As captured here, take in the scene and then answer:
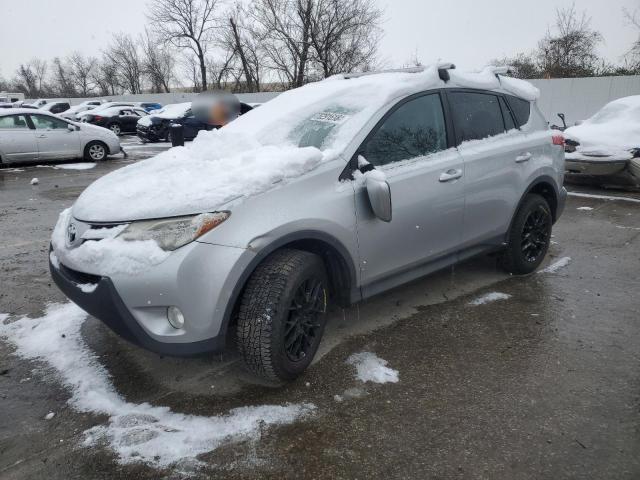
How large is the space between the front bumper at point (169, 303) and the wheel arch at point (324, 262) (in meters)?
0.05

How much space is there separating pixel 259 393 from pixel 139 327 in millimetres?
762

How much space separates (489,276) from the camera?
459 cm

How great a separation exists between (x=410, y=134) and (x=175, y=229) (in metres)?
1.79

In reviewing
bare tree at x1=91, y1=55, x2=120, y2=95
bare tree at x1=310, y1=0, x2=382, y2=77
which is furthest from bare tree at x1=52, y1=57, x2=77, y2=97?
bare tree at x1=310, y1=0, x2=382, y2=77

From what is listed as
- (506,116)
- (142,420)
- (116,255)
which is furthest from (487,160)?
(142,420)

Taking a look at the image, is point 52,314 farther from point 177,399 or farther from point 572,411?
point 572,411

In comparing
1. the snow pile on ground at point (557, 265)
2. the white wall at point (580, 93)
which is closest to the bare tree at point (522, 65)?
the white wall at point (580, 93)

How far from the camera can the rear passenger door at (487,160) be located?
12.4 ft

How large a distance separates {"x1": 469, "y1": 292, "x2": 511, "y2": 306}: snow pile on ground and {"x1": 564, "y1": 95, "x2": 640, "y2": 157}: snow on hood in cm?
574

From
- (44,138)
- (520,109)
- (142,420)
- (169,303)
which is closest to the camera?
(169,303)

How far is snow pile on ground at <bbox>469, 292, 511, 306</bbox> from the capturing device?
13.1 ft

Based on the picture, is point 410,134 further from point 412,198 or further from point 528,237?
point 528,237

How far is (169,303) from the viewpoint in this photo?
2.45m

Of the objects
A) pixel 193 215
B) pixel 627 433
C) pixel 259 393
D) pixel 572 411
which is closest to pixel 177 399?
pixel 259 393
